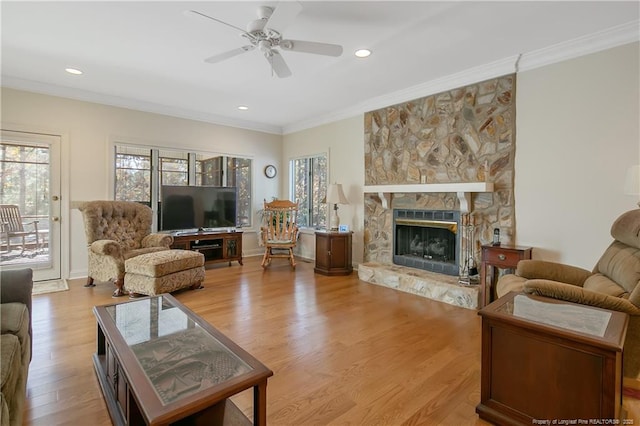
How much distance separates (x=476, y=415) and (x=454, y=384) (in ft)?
0.96

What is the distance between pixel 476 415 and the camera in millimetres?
1705

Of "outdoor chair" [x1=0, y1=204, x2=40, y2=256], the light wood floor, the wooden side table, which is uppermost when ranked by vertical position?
"outdoor chair" [x1=0, y1=204, x2=40, y2=256]

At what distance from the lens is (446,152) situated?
406 centimetres

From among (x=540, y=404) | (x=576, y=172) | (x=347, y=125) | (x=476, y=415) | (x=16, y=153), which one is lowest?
(x=476, y=415)

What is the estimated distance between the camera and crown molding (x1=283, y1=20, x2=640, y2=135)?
2809mm

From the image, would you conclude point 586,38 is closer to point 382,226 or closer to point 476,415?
point 382,226

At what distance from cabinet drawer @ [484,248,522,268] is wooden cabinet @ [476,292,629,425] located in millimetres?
1495

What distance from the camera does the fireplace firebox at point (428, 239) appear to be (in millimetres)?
4062

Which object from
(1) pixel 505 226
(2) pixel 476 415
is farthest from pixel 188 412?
(1) pixel 505 226

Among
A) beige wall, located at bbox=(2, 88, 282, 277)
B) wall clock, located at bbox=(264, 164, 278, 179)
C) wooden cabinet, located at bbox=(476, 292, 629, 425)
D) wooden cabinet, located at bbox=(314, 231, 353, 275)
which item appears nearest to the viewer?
wooden cabinet, located at bbox=(476, 292, 629, 425)

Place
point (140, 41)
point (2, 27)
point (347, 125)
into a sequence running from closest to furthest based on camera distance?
point (2, 27)
point (140, 41)
point (347, 125)

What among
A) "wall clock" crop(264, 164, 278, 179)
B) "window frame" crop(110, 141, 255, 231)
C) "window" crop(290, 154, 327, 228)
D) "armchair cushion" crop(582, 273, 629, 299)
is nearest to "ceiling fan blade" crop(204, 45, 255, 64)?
"window frame" crop(110, 141, 255, 231)

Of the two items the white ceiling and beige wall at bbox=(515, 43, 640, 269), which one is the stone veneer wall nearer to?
beige wall at bbox=(515, 43, 640, 269)

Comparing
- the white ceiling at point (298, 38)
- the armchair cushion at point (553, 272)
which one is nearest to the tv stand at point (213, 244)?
the white ceiling at point (298, 38)
